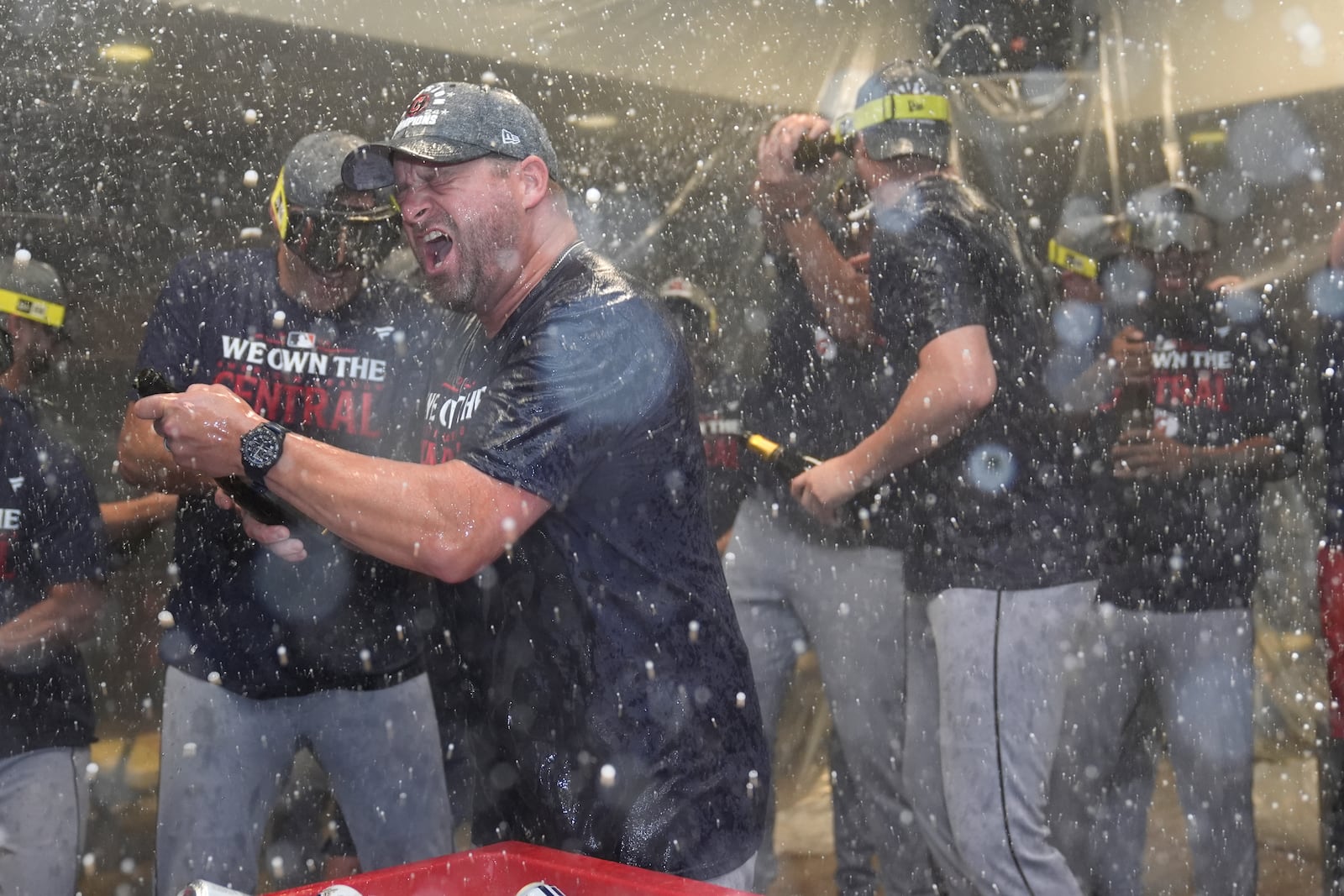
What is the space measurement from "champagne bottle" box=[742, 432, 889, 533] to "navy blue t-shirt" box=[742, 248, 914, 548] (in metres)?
0.02

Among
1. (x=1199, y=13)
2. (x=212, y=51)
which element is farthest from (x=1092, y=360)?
(x=212, y=51)

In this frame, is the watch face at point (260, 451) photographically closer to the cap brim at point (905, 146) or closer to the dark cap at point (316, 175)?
the dark cap at point (316, 175)

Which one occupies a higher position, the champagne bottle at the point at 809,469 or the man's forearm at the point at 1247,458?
the man's forearm at the point at 1247,458

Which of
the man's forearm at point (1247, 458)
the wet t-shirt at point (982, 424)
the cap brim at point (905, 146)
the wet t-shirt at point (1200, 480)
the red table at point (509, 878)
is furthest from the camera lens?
the man's forearm at point (1247, 458)

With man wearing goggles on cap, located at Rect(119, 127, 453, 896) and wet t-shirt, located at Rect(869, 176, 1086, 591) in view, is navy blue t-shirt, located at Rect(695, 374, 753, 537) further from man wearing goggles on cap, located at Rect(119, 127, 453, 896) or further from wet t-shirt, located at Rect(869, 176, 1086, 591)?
man wearing goggles on cap, located at Rect(119, 127, 453, 896)

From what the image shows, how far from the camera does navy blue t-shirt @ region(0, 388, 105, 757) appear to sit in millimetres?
2514

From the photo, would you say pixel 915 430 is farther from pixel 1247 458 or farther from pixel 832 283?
pixel 1247 458

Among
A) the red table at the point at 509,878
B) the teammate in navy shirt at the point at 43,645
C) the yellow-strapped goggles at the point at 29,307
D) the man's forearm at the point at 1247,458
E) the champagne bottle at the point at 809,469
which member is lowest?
the teammate in navy shirt at the point at 43,645

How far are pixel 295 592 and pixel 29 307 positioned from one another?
4.14ft

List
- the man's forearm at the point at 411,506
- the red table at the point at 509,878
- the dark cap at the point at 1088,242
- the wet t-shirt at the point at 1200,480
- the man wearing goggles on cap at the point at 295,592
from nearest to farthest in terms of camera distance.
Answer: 1. the red table at the point at 509,878
2. the man's forearm at the point at 411,506
3. the man wearing goggles on cap at the point at 295,592
4. the wet t-shirt at the point at 1200,480
5. the dark cap at the point at 1088,242

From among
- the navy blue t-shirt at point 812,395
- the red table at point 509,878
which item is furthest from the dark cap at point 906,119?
the red table at point 509,878

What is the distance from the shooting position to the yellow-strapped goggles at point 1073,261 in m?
3.59

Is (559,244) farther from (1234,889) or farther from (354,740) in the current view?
(1234,889)

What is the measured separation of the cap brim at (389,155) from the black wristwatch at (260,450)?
48 cm
